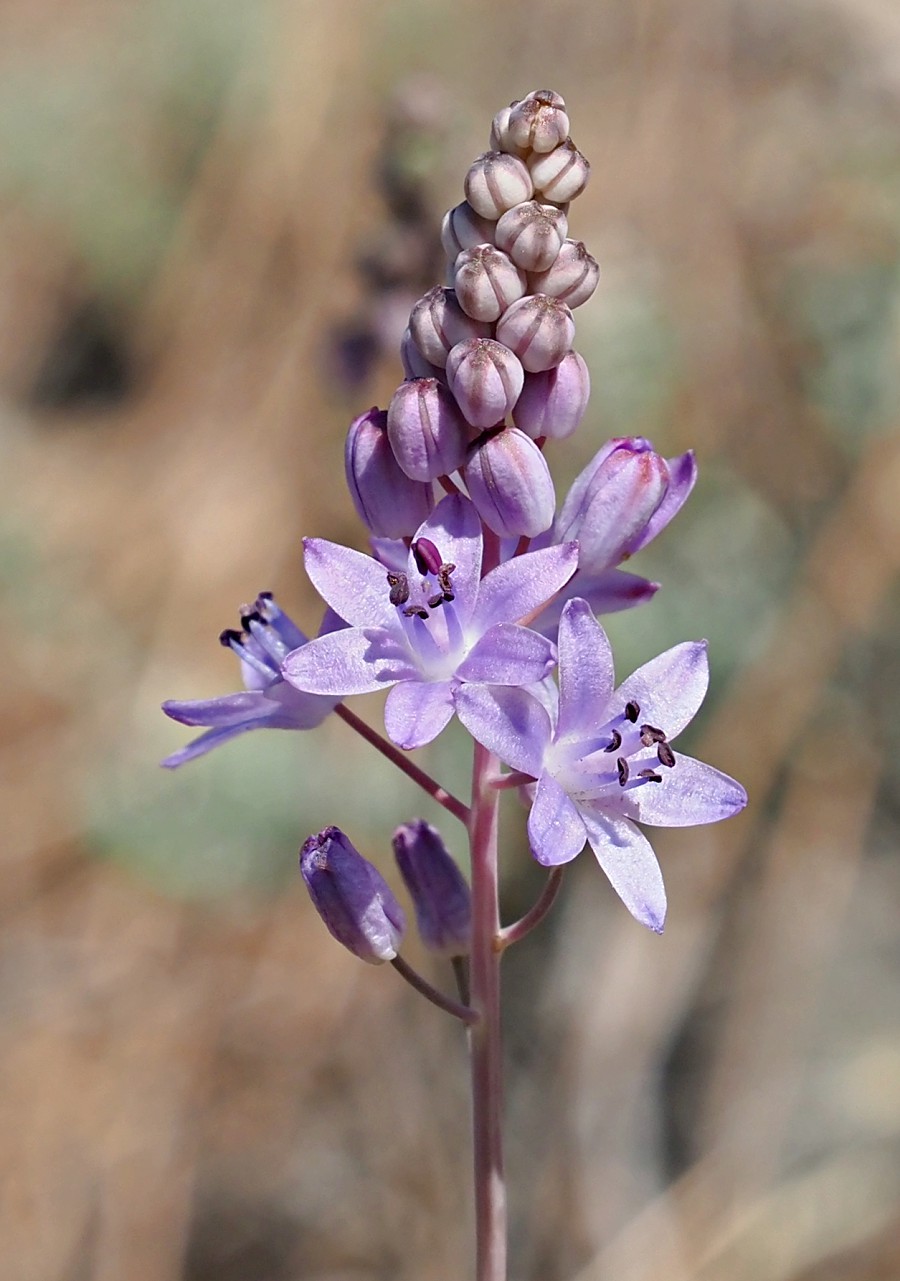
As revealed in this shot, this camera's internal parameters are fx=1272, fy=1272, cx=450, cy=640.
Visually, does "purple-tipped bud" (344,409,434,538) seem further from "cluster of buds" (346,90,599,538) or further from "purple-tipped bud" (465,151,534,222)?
"purple-tipped bud" (465,151,534,222)

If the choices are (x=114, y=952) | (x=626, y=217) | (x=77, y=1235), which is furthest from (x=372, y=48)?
(x=77, y=1235)

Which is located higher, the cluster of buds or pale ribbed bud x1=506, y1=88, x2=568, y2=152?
pale ribbed bud x1=506, y1=88, x2=568, y2=152

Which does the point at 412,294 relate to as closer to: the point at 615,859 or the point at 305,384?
the point at 305,384

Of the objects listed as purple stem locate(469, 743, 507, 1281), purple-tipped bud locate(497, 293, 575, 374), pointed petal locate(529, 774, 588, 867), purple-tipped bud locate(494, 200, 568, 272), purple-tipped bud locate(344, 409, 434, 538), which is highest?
purple-tipped bud locate(494, 200, 568, 272)

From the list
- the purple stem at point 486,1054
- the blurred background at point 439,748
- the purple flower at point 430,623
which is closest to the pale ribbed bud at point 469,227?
the purple flower at point 430,623

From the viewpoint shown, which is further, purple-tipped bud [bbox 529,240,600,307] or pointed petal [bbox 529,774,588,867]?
purple-tipped bud [bbox 529,240,600,307]

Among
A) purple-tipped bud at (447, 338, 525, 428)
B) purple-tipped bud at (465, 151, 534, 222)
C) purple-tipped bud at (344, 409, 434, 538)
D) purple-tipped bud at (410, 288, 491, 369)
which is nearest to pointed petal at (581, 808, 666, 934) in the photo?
purple-tipped bud at (344, 409, 434, 538)

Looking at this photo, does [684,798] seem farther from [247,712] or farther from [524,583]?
[247,712]
